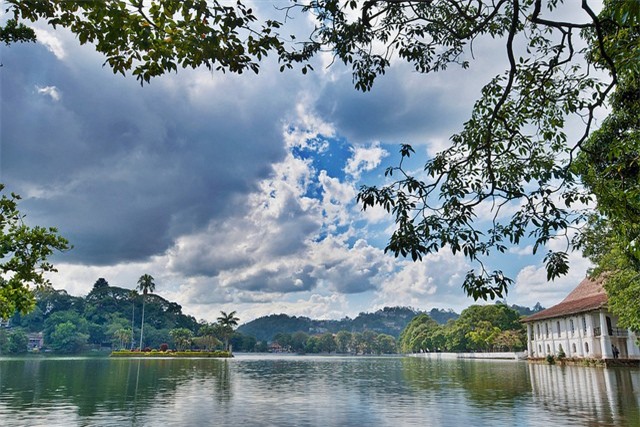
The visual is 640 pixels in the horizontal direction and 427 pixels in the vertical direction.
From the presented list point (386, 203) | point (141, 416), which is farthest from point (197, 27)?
point (141, 416)

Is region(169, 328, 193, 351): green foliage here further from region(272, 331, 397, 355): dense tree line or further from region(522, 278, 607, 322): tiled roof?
region(272, 331, 397, 355): dense tree line

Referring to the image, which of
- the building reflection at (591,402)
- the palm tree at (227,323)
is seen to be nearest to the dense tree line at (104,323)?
the palm tree at (227,323)

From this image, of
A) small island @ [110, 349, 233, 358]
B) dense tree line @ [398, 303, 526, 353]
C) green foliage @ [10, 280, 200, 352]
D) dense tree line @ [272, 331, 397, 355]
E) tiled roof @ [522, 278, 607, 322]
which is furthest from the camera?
dense tree line @ [272, 331, 397, 355]

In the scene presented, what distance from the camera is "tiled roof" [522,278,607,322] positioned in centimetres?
4700

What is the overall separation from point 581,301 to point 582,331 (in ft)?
17.5

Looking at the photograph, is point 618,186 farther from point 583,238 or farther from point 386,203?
point 386,203

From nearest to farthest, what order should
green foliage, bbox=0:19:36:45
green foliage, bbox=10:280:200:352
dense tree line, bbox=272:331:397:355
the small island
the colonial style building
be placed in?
green foliage, bbox=0:19:36:45 < the colonial style building < the small island < green foliage, bbox=10:280:200:352 < dense tree line, bbox=272:331:397:355

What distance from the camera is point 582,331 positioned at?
48906 millimetres

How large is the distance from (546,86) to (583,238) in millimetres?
2391

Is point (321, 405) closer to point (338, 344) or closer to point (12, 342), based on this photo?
point (12, 342)

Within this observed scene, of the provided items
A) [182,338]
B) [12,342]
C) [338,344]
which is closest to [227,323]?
[182,338]

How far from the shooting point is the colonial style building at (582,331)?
4503 centimetres

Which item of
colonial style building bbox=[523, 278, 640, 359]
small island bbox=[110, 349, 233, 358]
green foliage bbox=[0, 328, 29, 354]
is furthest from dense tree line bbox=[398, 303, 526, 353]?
green foliage bbox=[0, 328, 29, 354]

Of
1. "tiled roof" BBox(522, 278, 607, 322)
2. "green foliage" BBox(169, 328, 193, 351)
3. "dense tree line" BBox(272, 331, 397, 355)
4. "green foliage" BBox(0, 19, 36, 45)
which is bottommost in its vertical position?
"dense tree line" BBox(272, 331, 397, 355)
